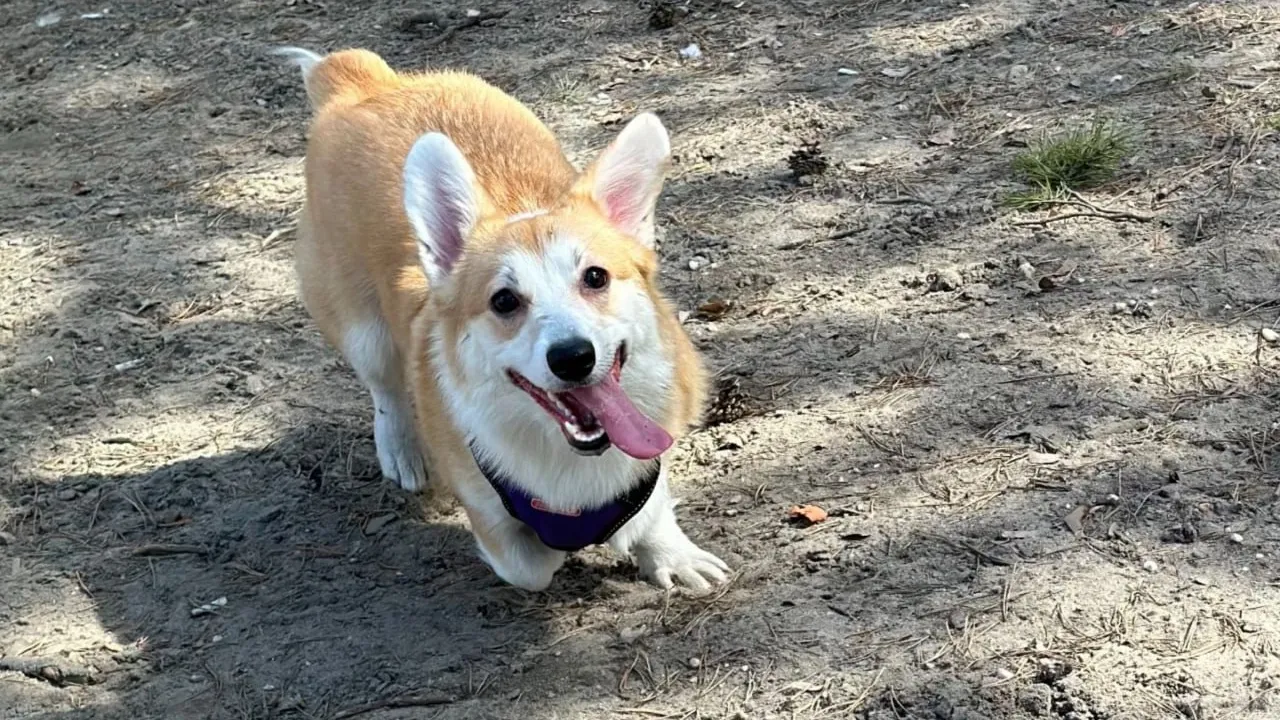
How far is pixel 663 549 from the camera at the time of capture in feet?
11.2

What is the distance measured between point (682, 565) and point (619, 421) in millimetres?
607

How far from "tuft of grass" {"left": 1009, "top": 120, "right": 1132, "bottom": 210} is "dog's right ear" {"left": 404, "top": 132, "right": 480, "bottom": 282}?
2.13 metres

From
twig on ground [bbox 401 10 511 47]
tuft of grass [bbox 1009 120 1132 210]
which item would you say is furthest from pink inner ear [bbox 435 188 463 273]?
twig on ground [bbox 401 10 511 47]

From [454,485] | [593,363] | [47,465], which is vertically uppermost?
[593,363]

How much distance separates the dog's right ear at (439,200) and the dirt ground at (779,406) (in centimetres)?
90

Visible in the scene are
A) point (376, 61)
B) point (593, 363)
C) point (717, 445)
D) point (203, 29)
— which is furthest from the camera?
point (203, 29)

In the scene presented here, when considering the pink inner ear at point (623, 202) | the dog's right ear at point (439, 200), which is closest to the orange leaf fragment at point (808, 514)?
the pink inner ear at point (623, 202)

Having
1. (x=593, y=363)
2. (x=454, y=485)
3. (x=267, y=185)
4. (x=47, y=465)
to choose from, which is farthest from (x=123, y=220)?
(x=593, y=363)

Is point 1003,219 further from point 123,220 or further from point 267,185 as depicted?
point 123,220

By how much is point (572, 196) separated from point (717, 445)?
0.97m

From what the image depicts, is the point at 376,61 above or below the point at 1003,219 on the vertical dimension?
above

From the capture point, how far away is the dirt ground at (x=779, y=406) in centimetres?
308

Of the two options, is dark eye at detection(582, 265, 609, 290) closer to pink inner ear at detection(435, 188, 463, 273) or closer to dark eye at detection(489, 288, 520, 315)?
dark eye at detection(489, 288, 520, 315)

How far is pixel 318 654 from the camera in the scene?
10.8ft
